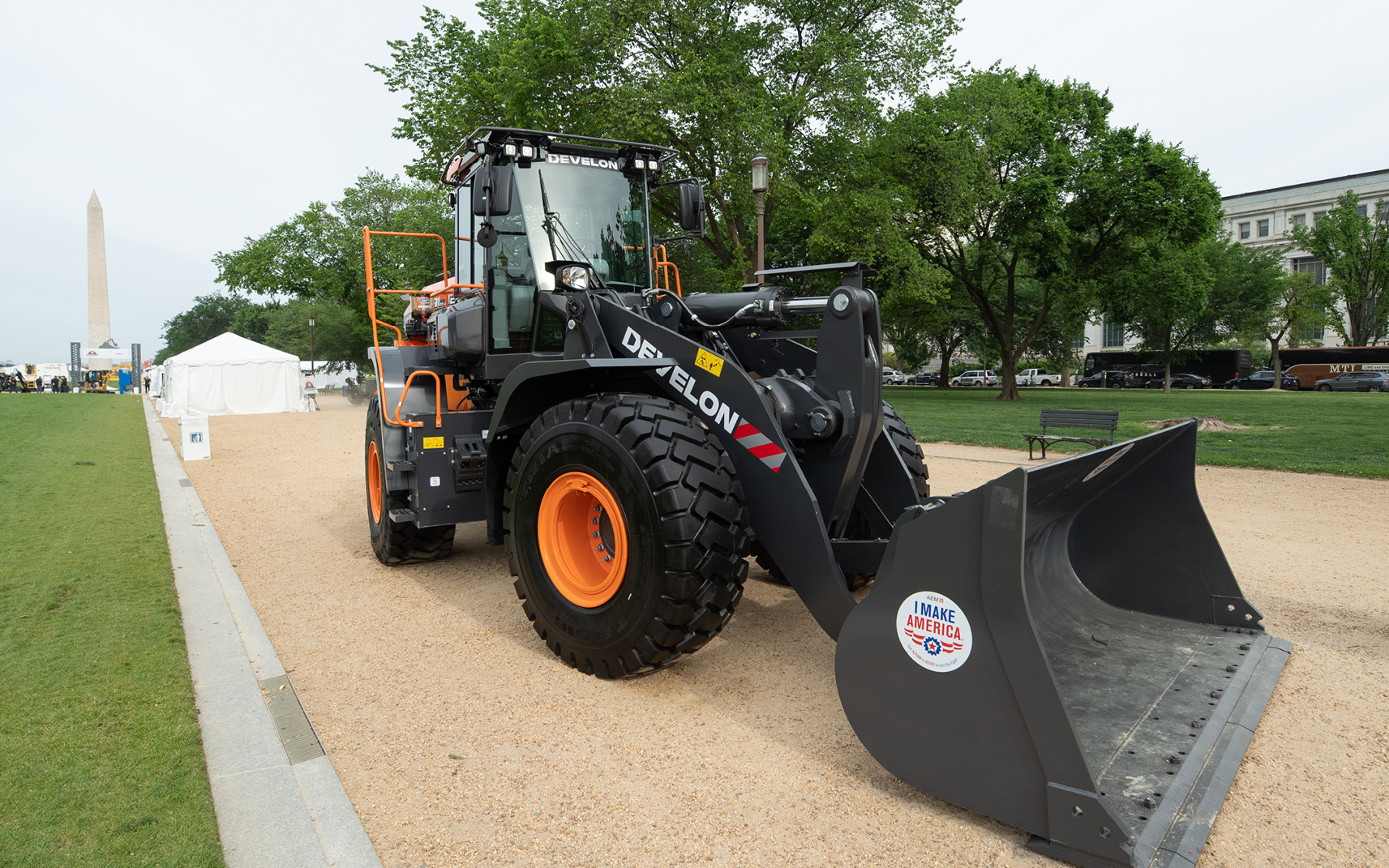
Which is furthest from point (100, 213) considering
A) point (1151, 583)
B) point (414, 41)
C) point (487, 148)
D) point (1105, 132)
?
point (1151, 583)

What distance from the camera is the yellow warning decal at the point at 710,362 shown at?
3.79 m

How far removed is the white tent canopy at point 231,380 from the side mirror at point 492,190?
26.8 metres

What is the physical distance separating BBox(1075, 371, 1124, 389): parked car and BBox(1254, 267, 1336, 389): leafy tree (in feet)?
29.5

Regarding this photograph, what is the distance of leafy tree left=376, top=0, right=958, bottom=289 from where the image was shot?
19.5 metres

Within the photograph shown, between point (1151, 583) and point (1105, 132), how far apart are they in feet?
98.4

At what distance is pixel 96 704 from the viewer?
3656mm

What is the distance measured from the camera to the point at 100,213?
2170 inches

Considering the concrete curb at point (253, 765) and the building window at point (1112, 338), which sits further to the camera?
the building window at point (1112, 338)

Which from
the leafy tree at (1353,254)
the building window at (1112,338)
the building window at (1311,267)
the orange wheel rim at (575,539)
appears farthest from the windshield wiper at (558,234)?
the building window at (1311,267)

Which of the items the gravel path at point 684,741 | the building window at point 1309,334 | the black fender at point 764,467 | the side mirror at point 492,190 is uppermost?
the building window at point 1309,334

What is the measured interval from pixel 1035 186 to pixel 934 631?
2864cm

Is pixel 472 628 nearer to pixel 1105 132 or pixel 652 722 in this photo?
pixel 652 722

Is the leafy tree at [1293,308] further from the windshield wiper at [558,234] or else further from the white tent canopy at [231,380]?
the windshield wiper at [558,234]

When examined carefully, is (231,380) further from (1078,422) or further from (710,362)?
(710,362)
